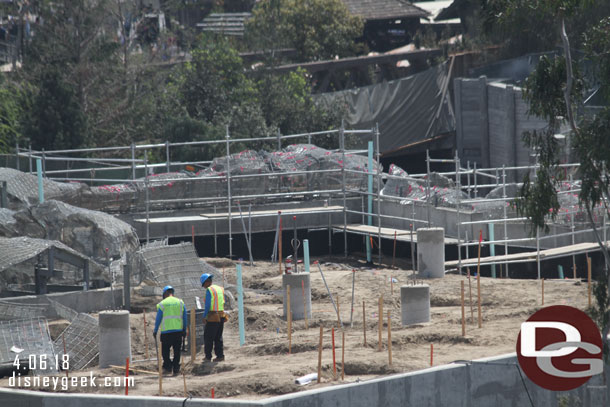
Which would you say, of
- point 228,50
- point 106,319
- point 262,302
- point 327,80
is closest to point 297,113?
point 228,50

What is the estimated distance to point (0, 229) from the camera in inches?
941

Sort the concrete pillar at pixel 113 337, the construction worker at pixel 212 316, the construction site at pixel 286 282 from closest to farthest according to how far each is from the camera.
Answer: the construction site at pixel 286 282 < the construction worker at pixel 212 316 < the concrete pillar at pixel 113 337

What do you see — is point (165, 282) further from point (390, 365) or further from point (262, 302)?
point (390, 365)

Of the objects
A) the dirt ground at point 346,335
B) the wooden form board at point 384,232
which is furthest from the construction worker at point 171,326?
the wooden form board at point 384,232

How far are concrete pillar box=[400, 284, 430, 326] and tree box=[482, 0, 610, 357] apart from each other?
3.22 meters

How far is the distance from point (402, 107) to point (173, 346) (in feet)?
96.2

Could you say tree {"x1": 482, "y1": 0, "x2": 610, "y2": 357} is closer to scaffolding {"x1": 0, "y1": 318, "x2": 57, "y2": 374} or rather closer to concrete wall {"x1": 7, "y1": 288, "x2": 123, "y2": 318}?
scaffolding {"x1": 0, "y1": 318, "x2": 57, "y2": 374}

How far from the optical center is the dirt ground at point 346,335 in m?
16.4

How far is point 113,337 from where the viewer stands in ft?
59.7

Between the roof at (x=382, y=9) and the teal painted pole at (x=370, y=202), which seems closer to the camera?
the teal painted pole at (x=370, y=202)

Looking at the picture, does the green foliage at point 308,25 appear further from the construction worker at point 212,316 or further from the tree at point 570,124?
the tree at point 570,124

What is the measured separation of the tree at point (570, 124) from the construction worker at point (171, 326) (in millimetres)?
5665

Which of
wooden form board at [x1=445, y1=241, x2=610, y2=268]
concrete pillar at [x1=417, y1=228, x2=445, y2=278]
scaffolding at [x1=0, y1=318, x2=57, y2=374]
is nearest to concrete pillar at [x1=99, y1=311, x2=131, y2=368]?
scaffolding at [x1=0, y1=318, x2=57, y2=374]

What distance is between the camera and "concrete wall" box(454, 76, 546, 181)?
133ft
